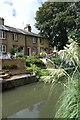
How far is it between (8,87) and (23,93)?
5.12ft

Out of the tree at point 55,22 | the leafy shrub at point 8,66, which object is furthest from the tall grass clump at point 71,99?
the tree at point 55,22

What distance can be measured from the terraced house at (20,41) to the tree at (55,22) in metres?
1.59

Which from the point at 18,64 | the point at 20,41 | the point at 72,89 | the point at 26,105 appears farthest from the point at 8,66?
the point at 72,89

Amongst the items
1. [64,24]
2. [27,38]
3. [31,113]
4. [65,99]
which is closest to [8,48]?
[27,38]

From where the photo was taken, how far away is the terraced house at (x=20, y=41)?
100.0 feet

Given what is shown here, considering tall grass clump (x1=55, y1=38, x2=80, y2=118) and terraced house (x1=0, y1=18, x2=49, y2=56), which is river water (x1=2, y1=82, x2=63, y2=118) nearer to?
tall grass clump (x1=55, y1=38, x2=80, y2=118)

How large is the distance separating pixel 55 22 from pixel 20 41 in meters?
7.09

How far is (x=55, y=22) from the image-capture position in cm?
3666

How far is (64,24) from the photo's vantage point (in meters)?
36.6

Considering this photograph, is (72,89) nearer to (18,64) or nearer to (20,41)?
(18,64)

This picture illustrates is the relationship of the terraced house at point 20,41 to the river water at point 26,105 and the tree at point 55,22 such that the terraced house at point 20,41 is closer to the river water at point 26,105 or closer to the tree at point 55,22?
the tree at point 55,22

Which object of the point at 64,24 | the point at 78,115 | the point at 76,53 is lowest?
the point at 78,115

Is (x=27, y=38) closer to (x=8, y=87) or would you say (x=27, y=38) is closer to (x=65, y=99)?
(x=8, y=87)

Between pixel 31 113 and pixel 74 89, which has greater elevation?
pixel 74 89
